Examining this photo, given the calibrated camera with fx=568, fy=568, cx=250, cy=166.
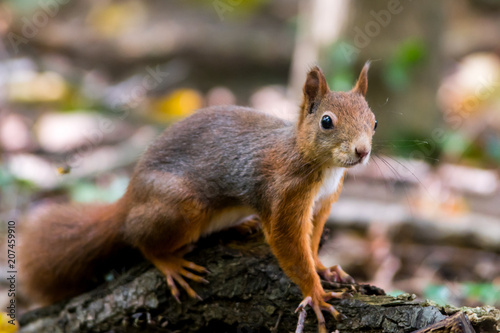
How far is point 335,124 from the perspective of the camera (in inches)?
103

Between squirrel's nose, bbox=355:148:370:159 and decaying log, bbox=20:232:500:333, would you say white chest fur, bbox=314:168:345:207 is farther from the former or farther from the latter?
decaying log, bbox=20:232:500:333

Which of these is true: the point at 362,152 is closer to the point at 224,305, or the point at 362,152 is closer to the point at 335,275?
the point at 335,275

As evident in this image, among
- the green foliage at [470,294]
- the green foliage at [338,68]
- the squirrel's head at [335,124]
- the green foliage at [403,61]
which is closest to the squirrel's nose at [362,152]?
the squirrel's head at [335,124]

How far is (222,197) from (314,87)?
77cm

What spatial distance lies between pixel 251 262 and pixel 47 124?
4.78 meters

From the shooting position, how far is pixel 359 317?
2533mm

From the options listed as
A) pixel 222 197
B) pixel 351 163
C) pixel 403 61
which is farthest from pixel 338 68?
pixel 351 163

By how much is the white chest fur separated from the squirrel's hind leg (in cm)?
75

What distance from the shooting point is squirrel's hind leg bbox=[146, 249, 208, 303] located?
3.00 m

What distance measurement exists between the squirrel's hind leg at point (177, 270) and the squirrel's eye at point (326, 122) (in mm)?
1027

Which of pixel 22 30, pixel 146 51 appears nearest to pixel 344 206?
pixel 146 51

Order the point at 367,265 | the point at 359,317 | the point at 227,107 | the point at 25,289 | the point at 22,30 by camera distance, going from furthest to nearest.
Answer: the point at 22,30 → the point at 367,265 → the point at 25,289 → the point at 227,107 → the point at 359,317

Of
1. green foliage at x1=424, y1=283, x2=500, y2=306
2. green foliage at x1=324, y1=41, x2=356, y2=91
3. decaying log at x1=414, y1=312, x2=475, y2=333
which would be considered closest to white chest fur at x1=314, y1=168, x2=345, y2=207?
decaying log at x1=414, y1=312, x2=475, y2=333

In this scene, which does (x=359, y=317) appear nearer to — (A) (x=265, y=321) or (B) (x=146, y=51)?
(A) (x=265, y=321)
